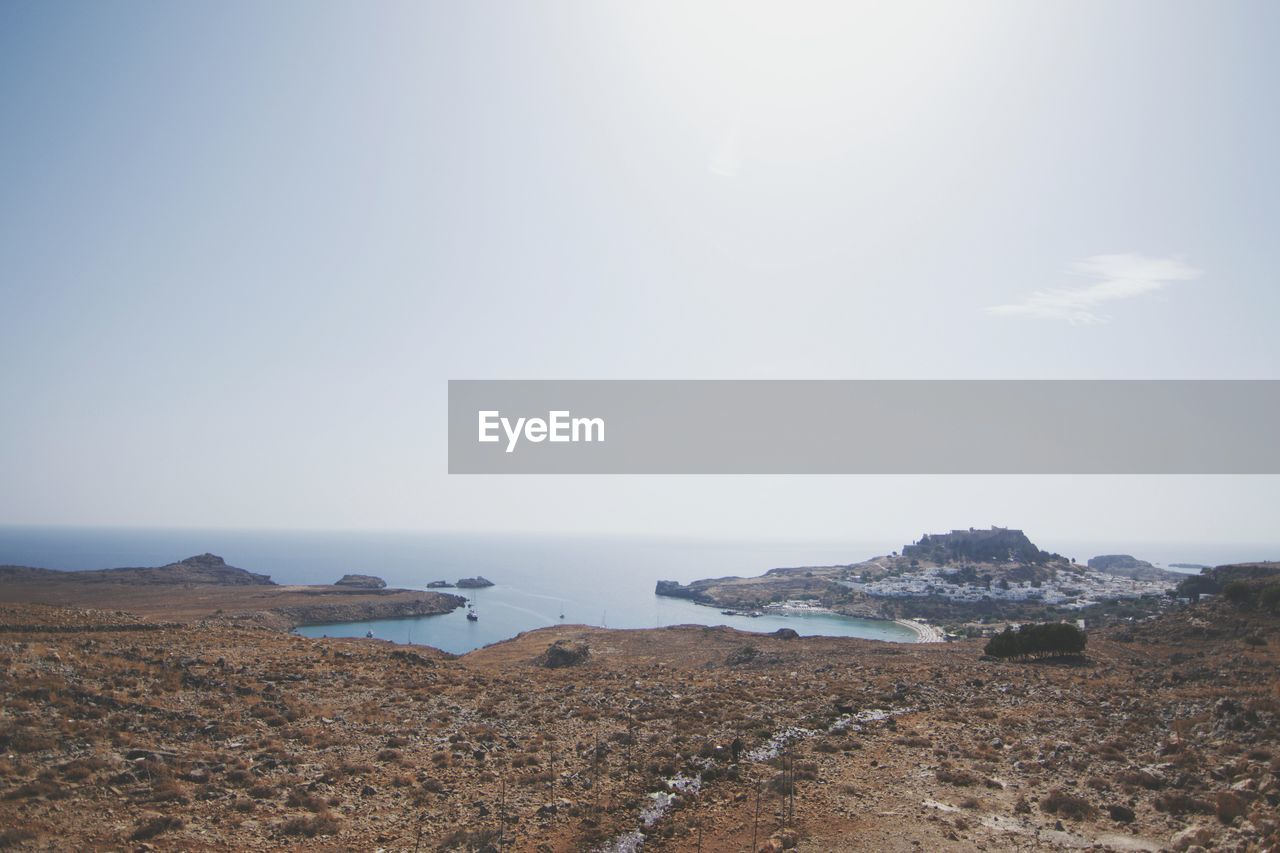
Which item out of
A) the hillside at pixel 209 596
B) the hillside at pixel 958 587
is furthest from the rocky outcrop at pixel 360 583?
the hillside at pixel 958 587

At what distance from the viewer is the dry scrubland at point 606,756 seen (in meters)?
10.7

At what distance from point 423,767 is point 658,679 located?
48.1 feet

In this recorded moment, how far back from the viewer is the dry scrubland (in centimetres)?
1074

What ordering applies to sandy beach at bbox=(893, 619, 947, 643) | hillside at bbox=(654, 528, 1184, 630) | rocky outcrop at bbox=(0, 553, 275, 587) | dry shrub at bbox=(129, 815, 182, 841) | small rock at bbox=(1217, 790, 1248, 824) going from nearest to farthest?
dry shrub at bbox=(129, 815, 182, 841) < small rock at bbox=(1217, 790, 1248, 824) < sandy beach at bbox=(893, 619, 947, 643) < rocky outcrop at bbox=(0, 553, 275, 587) < hillside at bbox=(654, 528, 1184, 630)

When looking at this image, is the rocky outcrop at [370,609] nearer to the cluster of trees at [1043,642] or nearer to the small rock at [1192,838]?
the cluster of trees at [1043,642]

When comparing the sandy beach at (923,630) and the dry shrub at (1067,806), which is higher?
the dry shrub at (1067,806)

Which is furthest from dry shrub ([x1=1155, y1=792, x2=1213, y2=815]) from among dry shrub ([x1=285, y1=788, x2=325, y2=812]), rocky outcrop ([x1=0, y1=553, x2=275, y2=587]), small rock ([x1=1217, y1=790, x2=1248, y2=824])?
rocky outcrop ([x1=0, y1=553, x2=275, y2=587])

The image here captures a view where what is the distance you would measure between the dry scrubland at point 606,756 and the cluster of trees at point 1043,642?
827 centimetres

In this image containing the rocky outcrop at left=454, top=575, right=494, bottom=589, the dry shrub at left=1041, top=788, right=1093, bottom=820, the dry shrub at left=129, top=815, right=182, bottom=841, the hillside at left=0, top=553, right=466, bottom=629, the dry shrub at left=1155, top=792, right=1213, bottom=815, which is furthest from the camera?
the rocky outcrop at left=454, top=575, right=494, bottom=589

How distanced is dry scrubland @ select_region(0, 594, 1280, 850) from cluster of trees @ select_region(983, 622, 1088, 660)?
8.27 meters

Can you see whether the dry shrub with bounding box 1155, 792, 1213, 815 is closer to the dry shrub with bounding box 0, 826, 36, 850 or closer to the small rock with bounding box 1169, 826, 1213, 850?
the small rock with bounding box 1169, 826, 1213, 850

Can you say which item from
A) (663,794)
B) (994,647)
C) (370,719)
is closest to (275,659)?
(370,719)

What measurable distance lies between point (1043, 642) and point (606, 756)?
31.9m

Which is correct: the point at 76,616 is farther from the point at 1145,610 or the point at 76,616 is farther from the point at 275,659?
the point at 1145,610
